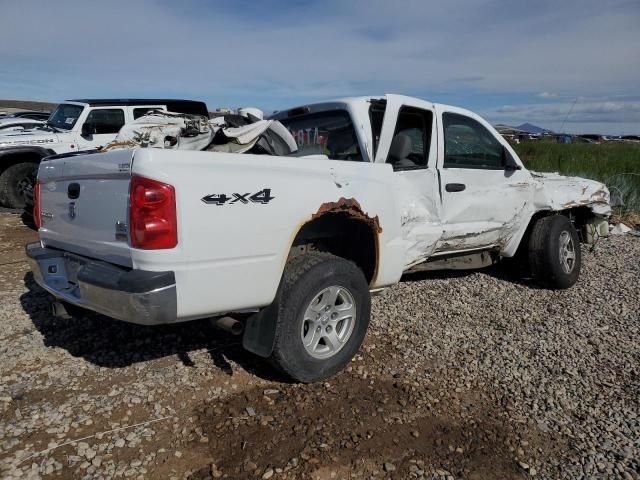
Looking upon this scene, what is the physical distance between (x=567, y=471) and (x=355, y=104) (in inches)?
112

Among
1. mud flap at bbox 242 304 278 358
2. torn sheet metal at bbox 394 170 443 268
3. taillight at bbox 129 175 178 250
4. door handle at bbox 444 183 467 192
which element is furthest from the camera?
door handle at bbox 444 183 467 192

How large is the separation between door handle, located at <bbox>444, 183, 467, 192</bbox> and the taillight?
2596mm

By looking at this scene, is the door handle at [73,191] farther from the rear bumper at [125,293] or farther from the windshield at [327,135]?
the windshield at [327,135]

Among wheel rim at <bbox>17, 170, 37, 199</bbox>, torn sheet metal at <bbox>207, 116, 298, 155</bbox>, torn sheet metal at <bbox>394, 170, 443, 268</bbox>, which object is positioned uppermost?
torn sheet metal at <bbox>207, 116, 298, 155</bbox>

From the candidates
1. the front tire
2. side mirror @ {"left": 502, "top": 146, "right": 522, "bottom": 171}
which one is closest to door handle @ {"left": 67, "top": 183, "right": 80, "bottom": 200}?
the front tire

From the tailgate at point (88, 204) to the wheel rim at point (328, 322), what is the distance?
1.21 metres

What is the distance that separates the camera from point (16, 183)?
918cm

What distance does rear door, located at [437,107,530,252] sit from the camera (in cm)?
459

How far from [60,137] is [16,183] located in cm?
107

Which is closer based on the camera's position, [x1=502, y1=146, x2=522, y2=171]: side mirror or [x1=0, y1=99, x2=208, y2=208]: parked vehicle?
[x1=502, y1=146, x2=522, y2=171]: side mirror

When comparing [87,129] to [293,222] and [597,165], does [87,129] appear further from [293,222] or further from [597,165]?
[597,165]

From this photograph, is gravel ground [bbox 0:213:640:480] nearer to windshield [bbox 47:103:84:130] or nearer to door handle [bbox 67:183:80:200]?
door handle [bbox 67:183:80:200]

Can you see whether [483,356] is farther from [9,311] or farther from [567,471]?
[9,311]

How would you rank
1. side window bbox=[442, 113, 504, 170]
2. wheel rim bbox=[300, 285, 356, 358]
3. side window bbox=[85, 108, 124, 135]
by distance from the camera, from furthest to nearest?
side window bbox=[85, 108, 124, 135]
side window bbox=[442, 113, 504, 170]
wheel rim bbox=[300, 285, 356, 358]
